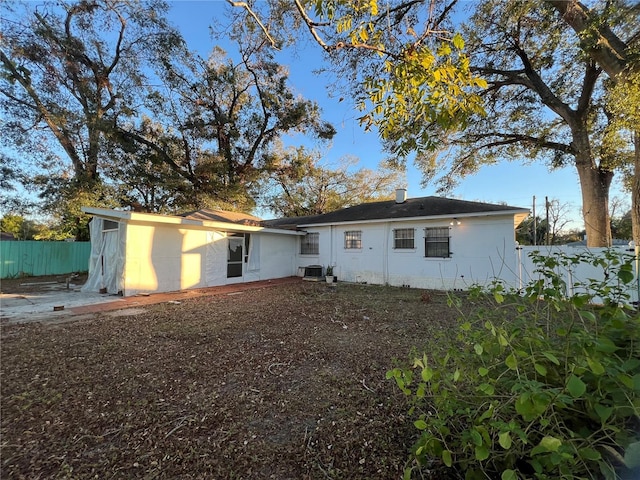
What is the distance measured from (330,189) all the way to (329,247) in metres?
12.5

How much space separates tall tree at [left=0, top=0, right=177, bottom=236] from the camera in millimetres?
12125

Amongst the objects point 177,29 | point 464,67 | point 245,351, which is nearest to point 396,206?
point 245,351

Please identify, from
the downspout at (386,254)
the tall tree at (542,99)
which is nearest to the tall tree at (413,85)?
the tall tree at (542,99)

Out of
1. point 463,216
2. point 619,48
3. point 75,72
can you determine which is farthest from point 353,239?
point 75,72

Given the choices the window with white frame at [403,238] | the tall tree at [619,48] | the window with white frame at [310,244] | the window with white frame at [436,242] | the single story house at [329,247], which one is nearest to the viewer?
the tall tree at [619,48]

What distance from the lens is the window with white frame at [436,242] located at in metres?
10.1

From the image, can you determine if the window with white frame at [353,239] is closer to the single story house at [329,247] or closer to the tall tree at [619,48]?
the single story house at [329,247]

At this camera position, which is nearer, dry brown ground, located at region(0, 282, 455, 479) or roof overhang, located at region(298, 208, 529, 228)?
dry brown ground, located at region(0, 282, 455, 479)

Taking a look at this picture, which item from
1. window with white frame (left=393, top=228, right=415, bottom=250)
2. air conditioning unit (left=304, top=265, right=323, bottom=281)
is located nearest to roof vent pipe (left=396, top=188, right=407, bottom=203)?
window with white frame (left=393, top=228, right=415, bottom=250)

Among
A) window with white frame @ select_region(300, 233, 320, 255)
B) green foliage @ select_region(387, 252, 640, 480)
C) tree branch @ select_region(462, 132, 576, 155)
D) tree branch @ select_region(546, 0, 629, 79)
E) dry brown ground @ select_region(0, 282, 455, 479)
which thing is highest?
tree branch @ select_region(546, 0, 629, 79)

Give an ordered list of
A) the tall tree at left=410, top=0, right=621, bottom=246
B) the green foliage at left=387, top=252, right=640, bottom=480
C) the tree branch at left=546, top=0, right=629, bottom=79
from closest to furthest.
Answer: the green foliage at left=387, top=252, right=640, bottom=480 → the tree branch at left=546, top=0, right=629, bottom=79 → the tall tree at left=410, top=0, right=621, bottom=246

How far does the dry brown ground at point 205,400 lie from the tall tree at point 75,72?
37.9 ft

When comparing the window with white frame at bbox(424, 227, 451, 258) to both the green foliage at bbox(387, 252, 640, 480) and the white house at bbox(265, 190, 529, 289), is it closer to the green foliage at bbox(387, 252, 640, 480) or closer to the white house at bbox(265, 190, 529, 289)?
the white house at bbox(265, 190, 529, 289)

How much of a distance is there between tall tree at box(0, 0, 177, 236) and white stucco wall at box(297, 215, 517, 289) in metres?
11.3
